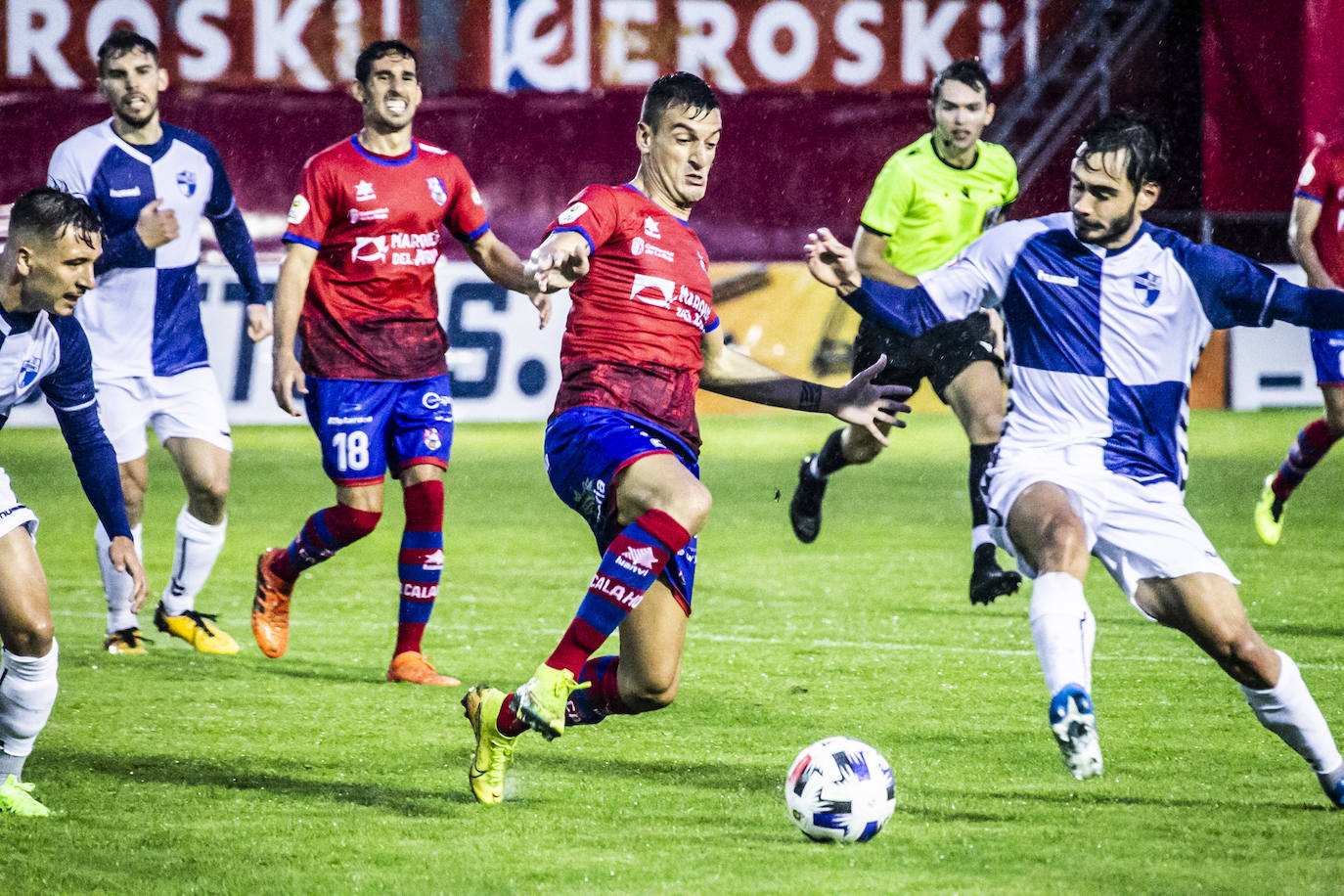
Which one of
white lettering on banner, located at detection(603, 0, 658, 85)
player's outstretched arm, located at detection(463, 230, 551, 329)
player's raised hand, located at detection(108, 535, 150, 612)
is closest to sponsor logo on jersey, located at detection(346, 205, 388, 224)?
player's outstretched arm, located at detection(463, 230, 551, 329)

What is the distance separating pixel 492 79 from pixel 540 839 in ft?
54.2

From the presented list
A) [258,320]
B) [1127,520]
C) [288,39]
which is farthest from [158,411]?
[288,39]

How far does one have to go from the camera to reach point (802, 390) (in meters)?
4.87

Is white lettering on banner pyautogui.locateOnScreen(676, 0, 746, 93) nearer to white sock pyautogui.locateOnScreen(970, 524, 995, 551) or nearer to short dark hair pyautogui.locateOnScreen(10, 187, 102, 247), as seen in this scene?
white sock pyautogui.locateOnScreen(970, 524, 995, 551)

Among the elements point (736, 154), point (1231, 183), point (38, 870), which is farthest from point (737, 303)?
point (38, 870)

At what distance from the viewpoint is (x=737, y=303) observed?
17.1 meters

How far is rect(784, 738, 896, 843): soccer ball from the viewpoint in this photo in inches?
163

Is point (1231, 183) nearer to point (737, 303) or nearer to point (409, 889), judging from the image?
point (737, 303)

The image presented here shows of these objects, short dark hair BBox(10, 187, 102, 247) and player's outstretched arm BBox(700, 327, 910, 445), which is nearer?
short dark hair BBox(10, 187, 102, 247)

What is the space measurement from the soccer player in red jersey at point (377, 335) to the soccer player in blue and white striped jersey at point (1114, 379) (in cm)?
213

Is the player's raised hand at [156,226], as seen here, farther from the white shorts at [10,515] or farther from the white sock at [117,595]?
the white shorts at [10,515]

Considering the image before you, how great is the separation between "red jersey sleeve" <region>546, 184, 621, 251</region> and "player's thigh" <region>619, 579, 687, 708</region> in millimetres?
914

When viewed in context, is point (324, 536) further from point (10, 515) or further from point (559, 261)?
point (559, 261)

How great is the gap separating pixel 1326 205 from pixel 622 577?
18.7 ft
